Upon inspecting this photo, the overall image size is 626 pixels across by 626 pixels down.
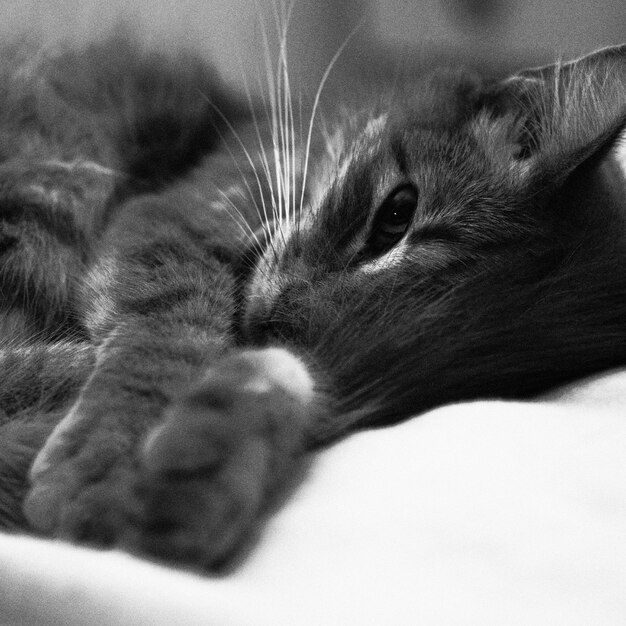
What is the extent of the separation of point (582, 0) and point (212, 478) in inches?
65.9

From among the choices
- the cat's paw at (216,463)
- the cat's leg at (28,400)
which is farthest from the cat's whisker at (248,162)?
the cat's paw at (216,463)

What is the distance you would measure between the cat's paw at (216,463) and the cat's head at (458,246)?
124 millimetres

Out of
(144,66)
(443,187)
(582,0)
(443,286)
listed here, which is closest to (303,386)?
(443,286)

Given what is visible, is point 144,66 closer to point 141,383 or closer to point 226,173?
point 226,173

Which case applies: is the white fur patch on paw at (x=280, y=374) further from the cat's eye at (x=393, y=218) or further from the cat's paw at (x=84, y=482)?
the cat's eye at (x=393, y=218)

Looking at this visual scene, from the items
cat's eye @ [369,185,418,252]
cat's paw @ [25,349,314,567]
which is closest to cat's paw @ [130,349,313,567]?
cat's paw @ [25,349,314,567]

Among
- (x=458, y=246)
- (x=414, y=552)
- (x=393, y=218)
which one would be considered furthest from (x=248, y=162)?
(x=414, y=552)

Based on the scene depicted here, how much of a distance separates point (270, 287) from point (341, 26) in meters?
1.04

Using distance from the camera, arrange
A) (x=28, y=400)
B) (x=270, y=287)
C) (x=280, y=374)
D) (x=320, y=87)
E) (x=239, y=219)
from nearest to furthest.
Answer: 1. (x=280, y=374)
2. (x=28, y=400)
3. (x=270, y=287)
4. (x=239, y=219)
5. (x=320, y=87)

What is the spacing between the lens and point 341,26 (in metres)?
Result: 1.76

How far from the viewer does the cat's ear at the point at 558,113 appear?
934mm

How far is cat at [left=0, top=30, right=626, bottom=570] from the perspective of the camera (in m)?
0.66

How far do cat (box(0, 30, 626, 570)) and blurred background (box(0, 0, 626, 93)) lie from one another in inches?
10.8

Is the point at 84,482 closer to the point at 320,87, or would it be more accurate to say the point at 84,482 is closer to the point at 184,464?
the point at 184,464
